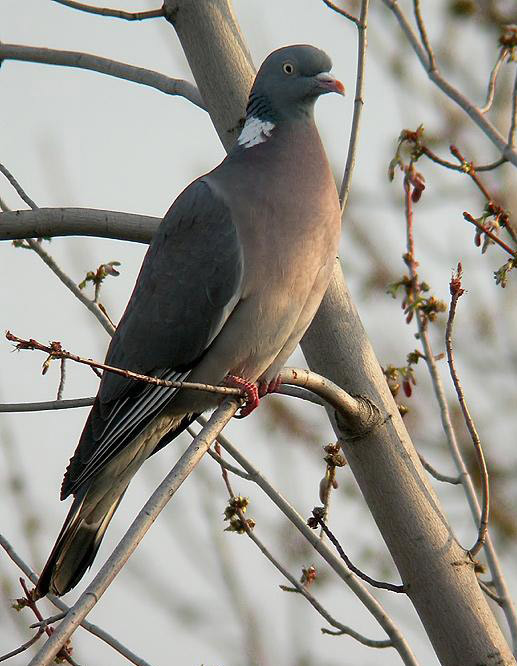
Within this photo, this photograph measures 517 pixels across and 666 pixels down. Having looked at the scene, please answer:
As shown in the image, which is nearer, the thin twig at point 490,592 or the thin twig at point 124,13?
the thin twig at point 490,592

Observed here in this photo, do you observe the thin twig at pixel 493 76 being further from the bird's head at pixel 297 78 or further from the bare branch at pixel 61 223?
the bare branch at pixel 61 223

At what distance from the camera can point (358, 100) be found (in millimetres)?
3186

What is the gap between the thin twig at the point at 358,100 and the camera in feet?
10.3

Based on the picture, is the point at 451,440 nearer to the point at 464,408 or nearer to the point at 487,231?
the point at 464,408

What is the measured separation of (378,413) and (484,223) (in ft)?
2.16

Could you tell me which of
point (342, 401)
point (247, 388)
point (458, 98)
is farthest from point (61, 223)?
point (458, 98)

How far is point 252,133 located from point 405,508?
1.28 metres

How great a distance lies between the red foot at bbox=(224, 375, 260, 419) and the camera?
313 cm

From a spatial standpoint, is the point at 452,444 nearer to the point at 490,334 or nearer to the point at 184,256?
the point at 184,256

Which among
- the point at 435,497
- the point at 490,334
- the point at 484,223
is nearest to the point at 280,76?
the point at 484,223

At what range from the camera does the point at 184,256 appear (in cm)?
334

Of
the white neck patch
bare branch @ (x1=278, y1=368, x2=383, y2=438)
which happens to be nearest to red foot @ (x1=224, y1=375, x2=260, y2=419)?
bare branch @ (x1=278, y1=368, x2=383, y2=438)

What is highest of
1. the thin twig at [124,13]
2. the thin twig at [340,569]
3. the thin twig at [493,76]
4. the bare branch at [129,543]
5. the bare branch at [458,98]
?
the thin twig at [124,13]

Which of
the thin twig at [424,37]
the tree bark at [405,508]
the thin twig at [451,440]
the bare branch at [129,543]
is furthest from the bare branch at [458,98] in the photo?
the bare branch at [129,543]
